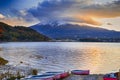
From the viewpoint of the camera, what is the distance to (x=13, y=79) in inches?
1383

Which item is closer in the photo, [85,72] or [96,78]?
[96,78]

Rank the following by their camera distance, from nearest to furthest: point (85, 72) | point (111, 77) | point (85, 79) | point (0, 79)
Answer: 1. point (111, 77)
2. point (85, 79)
3. point (0, 79)
4. point (85, 72)

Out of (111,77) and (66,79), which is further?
(66,79)

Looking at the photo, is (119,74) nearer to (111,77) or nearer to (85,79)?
(111,77)

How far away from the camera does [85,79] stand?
33906mm

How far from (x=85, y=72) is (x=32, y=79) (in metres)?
13.2

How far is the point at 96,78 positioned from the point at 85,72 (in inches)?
268

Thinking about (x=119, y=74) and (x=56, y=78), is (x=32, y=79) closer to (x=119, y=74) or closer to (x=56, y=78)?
(x=56, y=78)

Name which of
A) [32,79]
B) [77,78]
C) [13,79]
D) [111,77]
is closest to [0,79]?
[13,79]

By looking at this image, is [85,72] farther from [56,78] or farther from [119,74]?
[119,74]

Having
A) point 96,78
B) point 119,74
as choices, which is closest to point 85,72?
point 96,78

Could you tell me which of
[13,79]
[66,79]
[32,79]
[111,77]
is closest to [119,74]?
[111,77]

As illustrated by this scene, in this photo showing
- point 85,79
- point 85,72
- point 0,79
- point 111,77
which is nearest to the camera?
point 111,77

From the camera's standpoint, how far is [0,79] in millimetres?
36500
